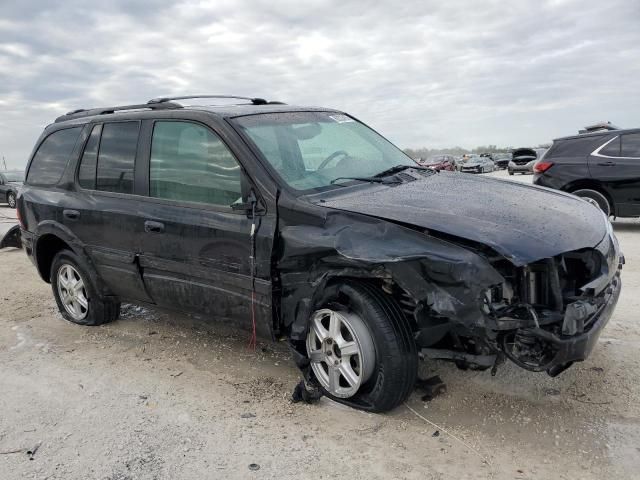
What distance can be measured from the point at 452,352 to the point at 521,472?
0.66 m

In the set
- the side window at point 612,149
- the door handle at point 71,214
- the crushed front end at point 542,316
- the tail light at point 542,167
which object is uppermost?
the side window at point 612,149

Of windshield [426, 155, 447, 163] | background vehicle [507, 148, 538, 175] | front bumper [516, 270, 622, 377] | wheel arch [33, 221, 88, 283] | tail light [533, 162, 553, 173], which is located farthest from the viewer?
windshield [426, 155, 447, 163]

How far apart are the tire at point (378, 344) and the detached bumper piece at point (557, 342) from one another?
0.54m

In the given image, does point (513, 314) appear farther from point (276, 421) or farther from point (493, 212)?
point (276, 421)

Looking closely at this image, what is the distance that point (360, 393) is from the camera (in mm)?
3322

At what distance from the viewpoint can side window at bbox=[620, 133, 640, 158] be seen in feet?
29.7

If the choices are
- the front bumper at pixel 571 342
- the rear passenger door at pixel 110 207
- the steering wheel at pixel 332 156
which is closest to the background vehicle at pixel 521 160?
the steering wheel at pixel 332 156

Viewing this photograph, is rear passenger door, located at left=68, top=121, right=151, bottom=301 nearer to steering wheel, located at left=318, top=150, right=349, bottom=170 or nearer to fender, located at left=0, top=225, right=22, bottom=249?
steering wheel, located at left=318, top=150, right=349, bottom=170

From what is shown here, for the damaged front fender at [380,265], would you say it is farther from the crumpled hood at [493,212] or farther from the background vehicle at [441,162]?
the background vehicle at [441,162]

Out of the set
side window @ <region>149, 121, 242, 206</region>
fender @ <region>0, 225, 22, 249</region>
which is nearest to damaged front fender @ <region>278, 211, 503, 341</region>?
side window @ <region>149, 121, 242, 206</region>

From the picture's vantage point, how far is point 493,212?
10.6ft

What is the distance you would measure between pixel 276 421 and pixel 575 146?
8.15m

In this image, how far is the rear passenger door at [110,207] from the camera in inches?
170

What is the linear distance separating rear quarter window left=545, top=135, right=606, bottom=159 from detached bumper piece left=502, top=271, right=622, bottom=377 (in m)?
7.31
